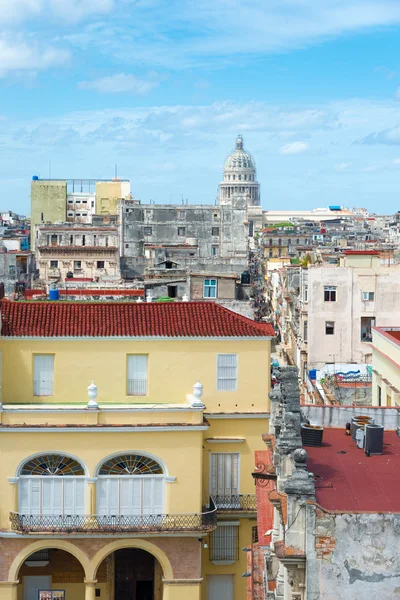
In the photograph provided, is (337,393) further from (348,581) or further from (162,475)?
(348,581)

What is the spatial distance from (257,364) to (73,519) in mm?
7622

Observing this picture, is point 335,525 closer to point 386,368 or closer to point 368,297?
point 386,368

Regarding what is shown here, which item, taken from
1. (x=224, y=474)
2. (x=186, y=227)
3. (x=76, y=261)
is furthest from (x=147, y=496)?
(x=186, y=227)

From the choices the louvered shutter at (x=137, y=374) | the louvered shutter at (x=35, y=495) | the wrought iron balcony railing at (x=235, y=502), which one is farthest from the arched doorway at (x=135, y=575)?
the louvered shutter at (x=137, y=374)

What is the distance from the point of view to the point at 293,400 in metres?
21.9

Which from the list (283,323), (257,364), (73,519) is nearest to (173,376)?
(257,364)

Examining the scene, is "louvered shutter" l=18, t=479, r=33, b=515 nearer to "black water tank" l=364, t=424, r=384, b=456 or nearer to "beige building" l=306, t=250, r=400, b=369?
"black water tank" l=364, t=424, r=384, b=456

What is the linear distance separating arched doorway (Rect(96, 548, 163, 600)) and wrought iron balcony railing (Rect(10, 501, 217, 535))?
113 inches

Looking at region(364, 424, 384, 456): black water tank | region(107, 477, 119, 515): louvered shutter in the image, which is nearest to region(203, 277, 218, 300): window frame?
region(107, 477, 119, 515): louvered shutter

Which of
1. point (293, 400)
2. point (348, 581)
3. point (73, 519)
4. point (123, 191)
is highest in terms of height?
point (123, 191)

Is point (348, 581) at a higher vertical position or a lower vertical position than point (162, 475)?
higher

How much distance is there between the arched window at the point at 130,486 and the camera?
3153cm

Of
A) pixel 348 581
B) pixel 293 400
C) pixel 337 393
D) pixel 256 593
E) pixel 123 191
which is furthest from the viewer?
pixel 123 191

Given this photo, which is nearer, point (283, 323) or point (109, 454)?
point (109, 454)
